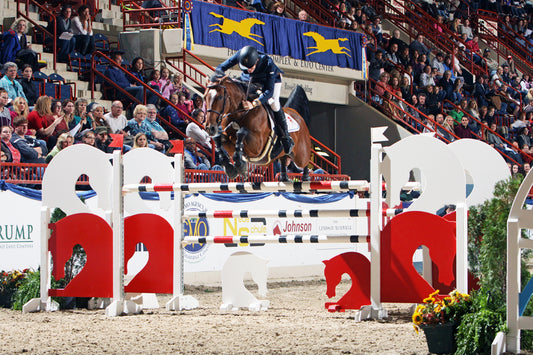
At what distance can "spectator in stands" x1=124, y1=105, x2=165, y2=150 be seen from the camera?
11484 millimetres

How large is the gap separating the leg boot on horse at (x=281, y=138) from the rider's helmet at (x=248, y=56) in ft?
2.61

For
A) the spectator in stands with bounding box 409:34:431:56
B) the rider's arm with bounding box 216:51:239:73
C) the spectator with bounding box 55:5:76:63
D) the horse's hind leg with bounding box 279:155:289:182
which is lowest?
the horse's hind leg with bounding box 279:155:289:182

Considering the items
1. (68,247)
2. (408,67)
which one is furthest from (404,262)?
(408,67)

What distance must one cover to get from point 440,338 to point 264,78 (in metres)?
3.79

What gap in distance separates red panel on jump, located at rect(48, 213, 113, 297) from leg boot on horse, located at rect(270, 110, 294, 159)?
6.57 ft

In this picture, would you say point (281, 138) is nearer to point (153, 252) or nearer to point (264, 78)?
point (264, 78)

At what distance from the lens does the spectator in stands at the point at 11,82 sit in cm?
1052

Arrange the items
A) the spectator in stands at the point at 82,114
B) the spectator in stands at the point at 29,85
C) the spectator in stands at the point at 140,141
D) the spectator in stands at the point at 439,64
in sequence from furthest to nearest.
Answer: the spectator in stands at the point at 439,64, the spectator in stands at the point at 29,85, the spectator in stands at the point at 82,114, the spectator in stands at the point at 140,141

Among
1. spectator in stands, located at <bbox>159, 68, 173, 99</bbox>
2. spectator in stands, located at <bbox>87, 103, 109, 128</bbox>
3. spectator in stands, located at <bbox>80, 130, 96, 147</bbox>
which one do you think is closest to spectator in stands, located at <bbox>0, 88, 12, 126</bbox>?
spectator in stands, located at <bbox>80, 130, 96, 147</bbox>

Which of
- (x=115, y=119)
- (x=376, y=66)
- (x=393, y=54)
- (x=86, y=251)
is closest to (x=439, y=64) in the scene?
(x=393, y=54)

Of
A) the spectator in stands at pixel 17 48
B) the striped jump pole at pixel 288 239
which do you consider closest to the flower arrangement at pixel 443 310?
the striped jump pole at pixel 288 239

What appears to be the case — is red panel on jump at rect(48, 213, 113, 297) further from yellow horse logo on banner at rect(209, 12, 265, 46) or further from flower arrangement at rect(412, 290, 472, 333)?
yellow horse logo on banner at rect(209, 12, 265, 46)

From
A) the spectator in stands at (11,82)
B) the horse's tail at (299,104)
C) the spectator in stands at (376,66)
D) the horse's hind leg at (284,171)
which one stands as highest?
the spectator in stands at (376,66)

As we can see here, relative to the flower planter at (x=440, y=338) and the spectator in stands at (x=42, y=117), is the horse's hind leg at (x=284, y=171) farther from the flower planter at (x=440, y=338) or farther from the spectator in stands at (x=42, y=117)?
the flower planter at (x=440, y=338)
